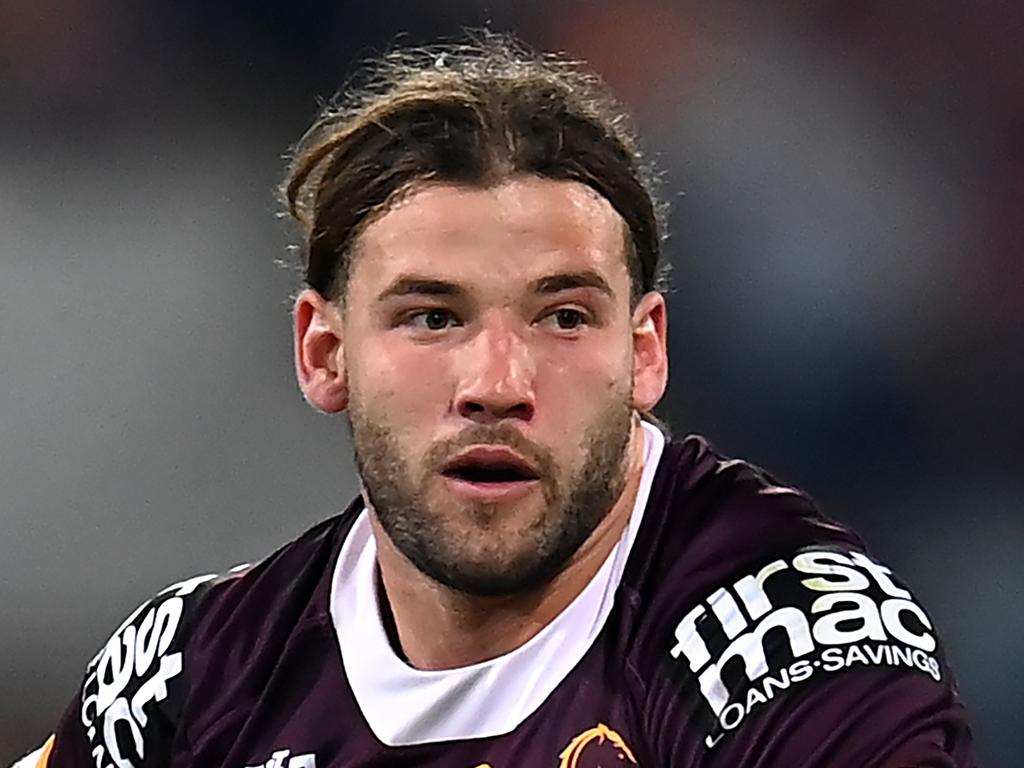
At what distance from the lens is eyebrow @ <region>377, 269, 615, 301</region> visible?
824 millimetres

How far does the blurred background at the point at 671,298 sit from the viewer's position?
1.21 metres

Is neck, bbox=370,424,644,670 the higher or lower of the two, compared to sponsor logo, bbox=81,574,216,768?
higher

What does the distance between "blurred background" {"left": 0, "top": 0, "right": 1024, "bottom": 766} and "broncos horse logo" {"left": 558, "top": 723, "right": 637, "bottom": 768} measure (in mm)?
478

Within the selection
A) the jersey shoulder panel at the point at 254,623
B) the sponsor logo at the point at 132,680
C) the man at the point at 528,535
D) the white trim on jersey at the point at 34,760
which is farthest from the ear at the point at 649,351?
the white trim on jersey at the point at 34,760

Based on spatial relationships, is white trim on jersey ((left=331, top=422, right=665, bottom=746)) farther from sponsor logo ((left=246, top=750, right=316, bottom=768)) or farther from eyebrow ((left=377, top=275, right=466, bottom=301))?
eyebrow ((left=377, top=275, right=466, bottom=301))

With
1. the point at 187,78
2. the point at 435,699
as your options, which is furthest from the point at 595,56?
the point at 435,699

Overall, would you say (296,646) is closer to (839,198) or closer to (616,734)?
(616,734)

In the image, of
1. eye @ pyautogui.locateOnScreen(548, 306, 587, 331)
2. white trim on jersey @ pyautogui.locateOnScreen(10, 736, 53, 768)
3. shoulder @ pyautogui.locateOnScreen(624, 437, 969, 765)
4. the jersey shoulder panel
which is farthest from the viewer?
white trim on jersey @ pyautogui.locateOnScreen(10, 736, 53, 768)

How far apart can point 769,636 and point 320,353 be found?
0.32 meters

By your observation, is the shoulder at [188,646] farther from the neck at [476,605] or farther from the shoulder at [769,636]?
the shoulder at [769,636]

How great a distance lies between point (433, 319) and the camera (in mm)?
837

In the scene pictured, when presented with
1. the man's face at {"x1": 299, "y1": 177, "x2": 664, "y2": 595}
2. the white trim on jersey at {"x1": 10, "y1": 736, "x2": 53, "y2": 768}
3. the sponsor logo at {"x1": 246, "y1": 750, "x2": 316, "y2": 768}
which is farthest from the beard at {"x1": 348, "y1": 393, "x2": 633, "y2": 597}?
the white trim on jersey at {"x1": 10, "y1": 736, "x2": 53, "y2": 768}

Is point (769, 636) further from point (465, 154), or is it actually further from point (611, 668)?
point (465, 154)

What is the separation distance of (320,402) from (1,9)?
60 centimetres
